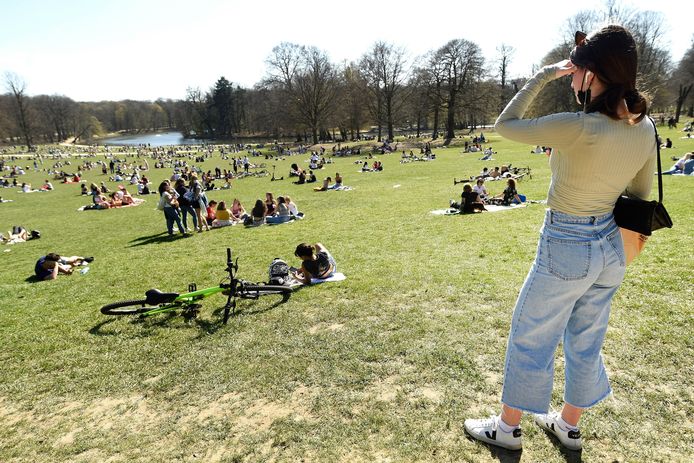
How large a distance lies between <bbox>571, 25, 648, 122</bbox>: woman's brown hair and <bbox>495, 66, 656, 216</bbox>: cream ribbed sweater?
0.25 feet

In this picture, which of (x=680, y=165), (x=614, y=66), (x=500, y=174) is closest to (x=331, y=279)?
(x=614, y=66)

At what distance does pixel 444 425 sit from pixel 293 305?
11.2 ft

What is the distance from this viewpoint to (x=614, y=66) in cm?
196

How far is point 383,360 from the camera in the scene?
4.55 metres

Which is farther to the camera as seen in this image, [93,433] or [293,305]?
[293,305]

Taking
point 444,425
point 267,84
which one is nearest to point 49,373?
point 444,425

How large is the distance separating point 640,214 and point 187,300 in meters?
5.70

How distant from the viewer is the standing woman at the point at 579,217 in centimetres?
204

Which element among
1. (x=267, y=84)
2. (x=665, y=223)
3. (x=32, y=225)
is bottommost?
(x=32, y=225)

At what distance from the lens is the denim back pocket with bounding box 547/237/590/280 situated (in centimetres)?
233

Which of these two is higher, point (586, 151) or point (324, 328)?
point (586, 151)

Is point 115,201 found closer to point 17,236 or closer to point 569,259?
point 17,236

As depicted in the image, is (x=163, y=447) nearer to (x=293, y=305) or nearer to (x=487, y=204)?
(x=293, y=305)

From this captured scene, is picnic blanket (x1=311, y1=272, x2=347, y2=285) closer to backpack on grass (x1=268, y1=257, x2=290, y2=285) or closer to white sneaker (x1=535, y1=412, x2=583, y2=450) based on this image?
backpack on grass (x1=268, y1=257, x2=290, y2=285)
